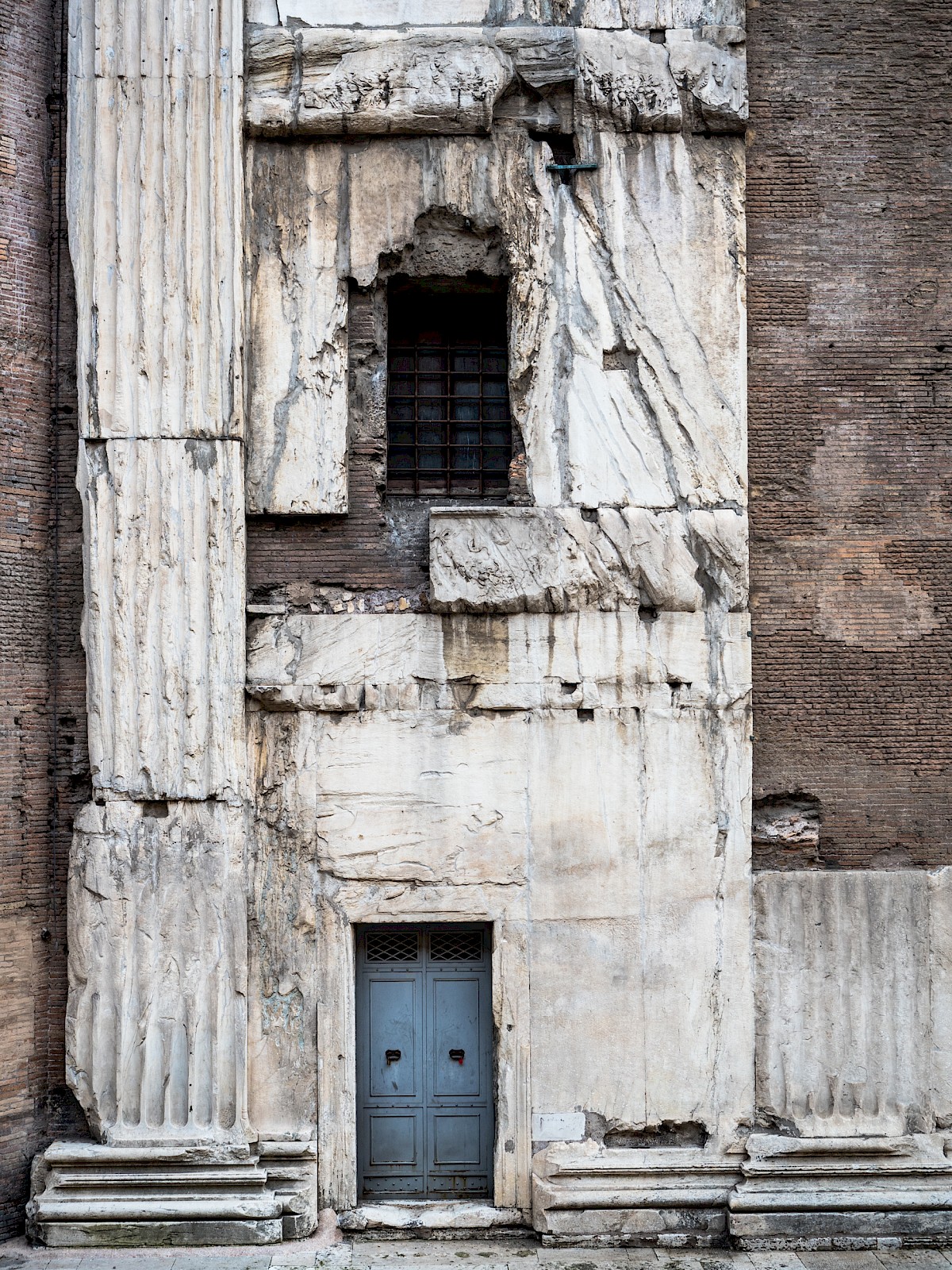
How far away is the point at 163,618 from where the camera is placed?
6262 millimetres

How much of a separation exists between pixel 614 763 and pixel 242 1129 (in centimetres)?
297

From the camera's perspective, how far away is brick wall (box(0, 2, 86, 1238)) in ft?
20.6

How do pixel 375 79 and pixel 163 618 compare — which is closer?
pixel 163 618

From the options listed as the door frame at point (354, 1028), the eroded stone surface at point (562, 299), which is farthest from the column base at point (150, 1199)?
the eroded stone surface at point (562, 299)

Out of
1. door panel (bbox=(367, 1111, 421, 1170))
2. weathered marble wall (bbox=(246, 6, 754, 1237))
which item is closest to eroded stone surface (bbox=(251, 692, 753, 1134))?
weathered marble wall (bbox=(246, 6, 754, 1237))

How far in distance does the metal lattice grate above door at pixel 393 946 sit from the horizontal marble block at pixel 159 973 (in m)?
0.76

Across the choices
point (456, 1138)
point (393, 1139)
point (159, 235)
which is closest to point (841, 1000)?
point (456, 1138)

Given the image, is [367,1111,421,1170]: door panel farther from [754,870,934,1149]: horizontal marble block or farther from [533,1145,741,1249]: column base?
[754,870,934,1149]: horizontal marble block

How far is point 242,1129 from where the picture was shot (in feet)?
20.2

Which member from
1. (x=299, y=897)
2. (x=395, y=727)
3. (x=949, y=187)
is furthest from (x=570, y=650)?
(x=949, y=187)

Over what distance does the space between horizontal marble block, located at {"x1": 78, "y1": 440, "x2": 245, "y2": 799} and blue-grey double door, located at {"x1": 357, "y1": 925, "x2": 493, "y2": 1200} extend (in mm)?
1531

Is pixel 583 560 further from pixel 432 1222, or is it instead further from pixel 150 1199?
pixel 150 1199

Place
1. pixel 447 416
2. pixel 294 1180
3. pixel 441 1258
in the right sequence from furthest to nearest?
pixel 447 416, pixel 294 1180, pixel 441 1258

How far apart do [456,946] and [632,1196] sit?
171 cm
